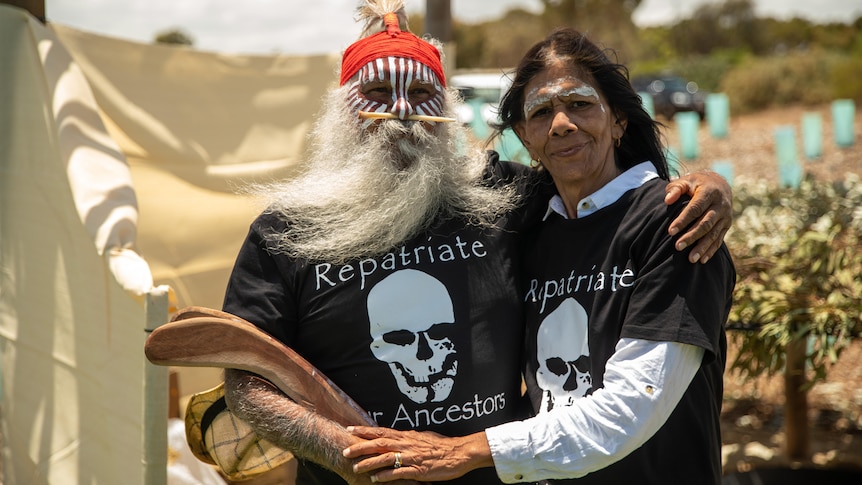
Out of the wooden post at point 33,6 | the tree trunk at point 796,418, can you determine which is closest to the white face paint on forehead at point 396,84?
the wooden post at point 33,6

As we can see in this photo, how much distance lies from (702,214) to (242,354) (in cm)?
104

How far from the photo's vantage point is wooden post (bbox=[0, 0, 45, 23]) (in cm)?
311

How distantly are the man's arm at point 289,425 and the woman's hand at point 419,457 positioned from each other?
0.04m

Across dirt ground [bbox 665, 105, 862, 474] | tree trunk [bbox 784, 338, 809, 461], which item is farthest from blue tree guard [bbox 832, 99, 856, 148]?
tree trunk [bbox 784, 338, 809, 461]

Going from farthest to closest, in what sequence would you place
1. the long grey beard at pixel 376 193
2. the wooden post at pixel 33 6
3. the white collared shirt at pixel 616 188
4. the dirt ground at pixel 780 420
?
the dirt ground at pixel 780 420
the wooden post at pixel 33 6
the long grey beard at pixel 376 193
the white collared shirt at pixel 616 188

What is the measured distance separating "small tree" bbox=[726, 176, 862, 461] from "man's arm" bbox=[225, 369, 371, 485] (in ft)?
7.73

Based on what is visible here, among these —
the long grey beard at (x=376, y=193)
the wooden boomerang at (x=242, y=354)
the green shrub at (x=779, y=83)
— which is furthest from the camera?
the green shrub at (x=779, y=83)

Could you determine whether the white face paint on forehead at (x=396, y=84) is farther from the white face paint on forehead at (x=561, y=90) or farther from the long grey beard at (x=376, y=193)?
the white face paint on forehead at (x=561, y=90)

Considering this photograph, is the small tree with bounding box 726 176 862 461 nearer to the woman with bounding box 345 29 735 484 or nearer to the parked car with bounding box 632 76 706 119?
the woman with bounding box 345 29 735 484

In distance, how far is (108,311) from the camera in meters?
2.48

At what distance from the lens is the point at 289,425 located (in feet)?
5.96

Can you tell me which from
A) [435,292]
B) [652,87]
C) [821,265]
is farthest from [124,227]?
[652,87]

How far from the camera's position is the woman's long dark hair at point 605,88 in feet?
6.58

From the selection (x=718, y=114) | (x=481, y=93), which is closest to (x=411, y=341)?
(x=481, y=93)
